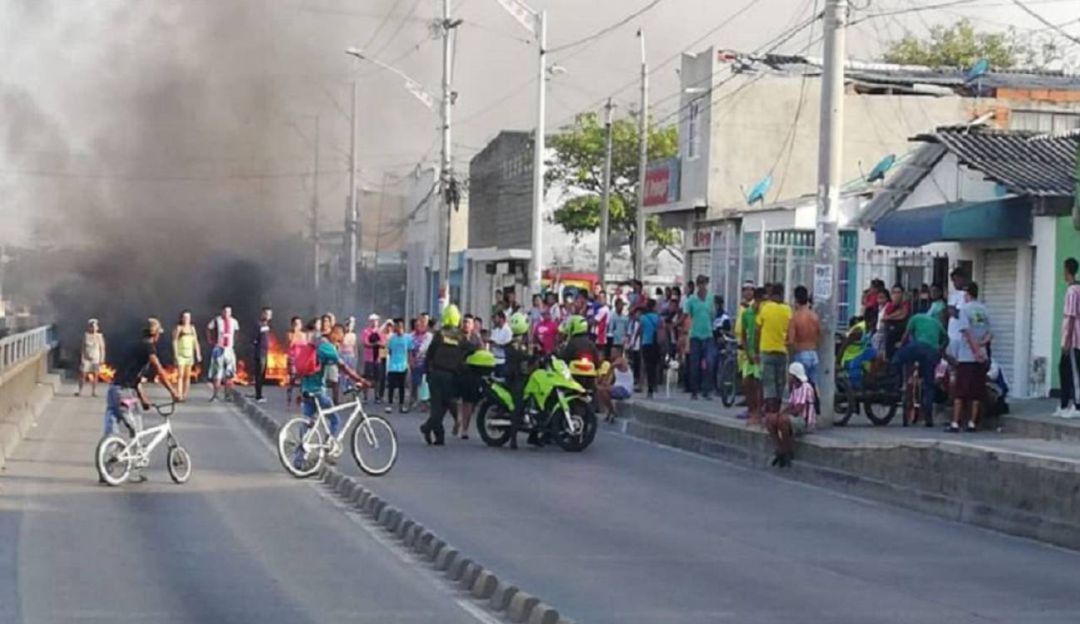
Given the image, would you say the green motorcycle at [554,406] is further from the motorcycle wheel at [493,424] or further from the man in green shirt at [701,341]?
the man in green shirt at [701,341]

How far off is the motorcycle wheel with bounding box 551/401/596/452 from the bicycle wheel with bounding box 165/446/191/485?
590 cm

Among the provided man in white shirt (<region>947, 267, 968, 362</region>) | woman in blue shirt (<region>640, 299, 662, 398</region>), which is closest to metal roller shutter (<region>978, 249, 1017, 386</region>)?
man in white shirt (<region>947, 267, 968, 362</region>)

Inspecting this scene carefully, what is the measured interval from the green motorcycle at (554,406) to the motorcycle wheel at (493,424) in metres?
0.02

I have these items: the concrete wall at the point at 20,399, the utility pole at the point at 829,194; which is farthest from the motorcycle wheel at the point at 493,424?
the concrete wall at the point at 20,399

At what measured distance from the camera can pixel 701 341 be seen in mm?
29281

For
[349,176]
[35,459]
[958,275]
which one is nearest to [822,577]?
[958,275]

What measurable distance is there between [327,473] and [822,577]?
882cm

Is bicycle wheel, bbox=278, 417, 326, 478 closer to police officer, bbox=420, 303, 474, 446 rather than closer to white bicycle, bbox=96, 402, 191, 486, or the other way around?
white bicycle, bbox=96, 402, 191, 486

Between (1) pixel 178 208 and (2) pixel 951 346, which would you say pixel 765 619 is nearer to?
(2) pixel 951 346

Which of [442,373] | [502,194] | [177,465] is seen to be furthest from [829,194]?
[502,194]

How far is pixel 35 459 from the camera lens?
23062 mm

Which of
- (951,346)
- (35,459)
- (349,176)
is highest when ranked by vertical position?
(349,176)

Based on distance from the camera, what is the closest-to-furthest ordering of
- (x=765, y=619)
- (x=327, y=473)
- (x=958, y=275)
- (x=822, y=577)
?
(x=765, y=619), (x=822, y=577), (x=327, y=473), (x=958, y=275)

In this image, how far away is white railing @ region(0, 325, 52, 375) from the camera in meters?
27.6
